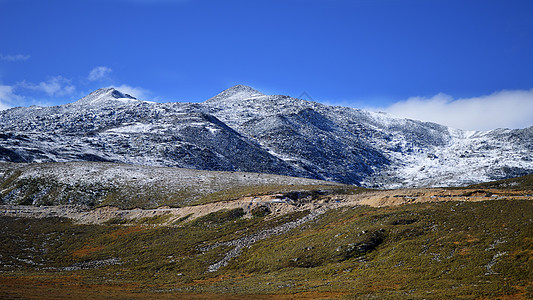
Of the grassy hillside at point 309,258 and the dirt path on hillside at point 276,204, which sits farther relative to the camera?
the dirt path on hillside at point 276,204

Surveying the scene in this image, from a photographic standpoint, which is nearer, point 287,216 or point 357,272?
point 357,272

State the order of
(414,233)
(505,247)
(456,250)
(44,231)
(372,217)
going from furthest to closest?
(44,231) < (372,217) < (414,233) < (456,250) < (505,247)

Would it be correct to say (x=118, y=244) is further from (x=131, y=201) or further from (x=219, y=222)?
(x=131, y=201)

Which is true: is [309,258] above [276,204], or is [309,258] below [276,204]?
below

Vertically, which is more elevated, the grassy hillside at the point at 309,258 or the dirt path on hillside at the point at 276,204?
the dirt path on hillside at the point at 276,204

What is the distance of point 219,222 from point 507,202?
4285cm

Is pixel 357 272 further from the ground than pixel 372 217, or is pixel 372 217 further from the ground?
pixel 372 217

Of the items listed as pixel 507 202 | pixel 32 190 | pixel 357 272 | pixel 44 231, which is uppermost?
pixel 32 190

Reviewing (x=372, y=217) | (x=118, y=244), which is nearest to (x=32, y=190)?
(x=118, y=244)

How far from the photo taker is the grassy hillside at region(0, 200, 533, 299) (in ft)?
94.7

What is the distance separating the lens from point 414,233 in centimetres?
3866

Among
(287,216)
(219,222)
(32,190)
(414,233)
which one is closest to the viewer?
(414,233)

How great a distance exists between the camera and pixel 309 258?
39.9 metres

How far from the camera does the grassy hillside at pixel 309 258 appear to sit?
28.9 meters
